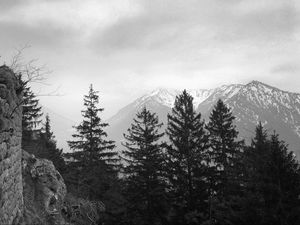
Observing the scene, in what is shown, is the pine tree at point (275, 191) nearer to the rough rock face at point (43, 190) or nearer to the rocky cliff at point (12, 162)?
the rough rock face at point (43, 190)

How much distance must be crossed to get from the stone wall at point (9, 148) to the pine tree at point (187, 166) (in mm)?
14499

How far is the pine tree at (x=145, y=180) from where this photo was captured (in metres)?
21.1

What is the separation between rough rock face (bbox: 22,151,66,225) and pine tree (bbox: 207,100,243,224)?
10.2m

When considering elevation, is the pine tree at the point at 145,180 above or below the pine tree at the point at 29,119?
below

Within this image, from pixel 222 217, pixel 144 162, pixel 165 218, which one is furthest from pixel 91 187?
pixel 222 217

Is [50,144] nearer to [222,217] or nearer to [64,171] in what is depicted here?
[64,171]

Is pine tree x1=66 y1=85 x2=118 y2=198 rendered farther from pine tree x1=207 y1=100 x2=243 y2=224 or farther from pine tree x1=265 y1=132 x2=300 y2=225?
pine tree x1=265 y1=132 x2=300 y2=225

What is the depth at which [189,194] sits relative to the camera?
2086 centimetres

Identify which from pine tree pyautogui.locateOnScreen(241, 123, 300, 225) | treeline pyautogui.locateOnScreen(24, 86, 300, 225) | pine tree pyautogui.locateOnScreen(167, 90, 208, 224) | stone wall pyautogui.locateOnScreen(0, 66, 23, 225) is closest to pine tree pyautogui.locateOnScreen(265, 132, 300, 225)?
pine tree pyautogui.locateOnScreen(241, 123, 300, 225)

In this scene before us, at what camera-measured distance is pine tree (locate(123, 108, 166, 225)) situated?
69.2 feet

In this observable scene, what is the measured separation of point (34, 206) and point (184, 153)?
12.7m

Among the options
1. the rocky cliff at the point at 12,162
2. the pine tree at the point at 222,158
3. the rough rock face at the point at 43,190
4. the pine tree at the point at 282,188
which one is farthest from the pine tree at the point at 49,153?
the pine tree at the point at 282,188

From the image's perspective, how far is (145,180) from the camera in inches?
854

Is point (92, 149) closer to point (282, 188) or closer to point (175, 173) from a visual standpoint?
point (175, 173)
